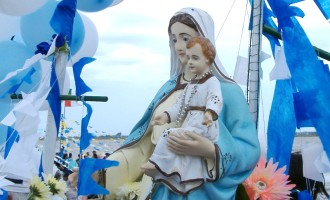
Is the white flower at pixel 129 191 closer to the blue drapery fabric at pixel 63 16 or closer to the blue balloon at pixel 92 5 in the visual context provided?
the blue drapery fabric at pixel 63 16

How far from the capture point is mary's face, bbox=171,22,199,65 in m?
3.02

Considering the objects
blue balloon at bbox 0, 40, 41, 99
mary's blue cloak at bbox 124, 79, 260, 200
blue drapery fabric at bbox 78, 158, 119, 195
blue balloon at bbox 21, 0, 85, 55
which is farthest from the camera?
blue balloon at bbox 0, 40, 41, 99

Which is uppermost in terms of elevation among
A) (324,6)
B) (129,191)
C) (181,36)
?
(324,6)

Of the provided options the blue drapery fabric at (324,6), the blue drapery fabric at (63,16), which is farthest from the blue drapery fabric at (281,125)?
the blue drapery fabric at (63,16)

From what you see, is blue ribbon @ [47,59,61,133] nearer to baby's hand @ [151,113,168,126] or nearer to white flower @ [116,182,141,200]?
white flower @ [116,182,141,200]

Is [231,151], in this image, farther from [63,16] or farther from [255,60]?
→ [63,16]

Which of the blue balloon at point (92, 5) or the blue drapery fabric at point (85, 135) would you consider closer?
the blue drapery fabric at point (85, 135)

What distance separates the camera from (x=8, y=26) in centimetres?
516

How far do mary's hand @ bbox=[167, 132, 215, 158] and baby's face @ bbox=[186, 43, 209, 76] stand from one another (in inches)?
15.0

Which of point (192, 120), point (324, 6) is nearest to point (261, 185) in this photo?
point (192, 120)

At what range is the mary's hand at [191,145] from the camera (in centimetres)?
263

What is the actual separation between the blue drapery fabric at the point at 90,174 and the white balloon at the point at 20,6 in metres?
1.55

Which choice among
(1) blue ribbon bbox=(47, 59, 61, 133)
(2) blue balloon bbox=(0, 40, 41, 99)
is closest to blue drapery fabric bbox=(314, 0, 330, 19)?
(1) blue ribbon bbox=(47, 59, 61, 133)

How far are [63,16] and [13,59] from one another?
1421mm
